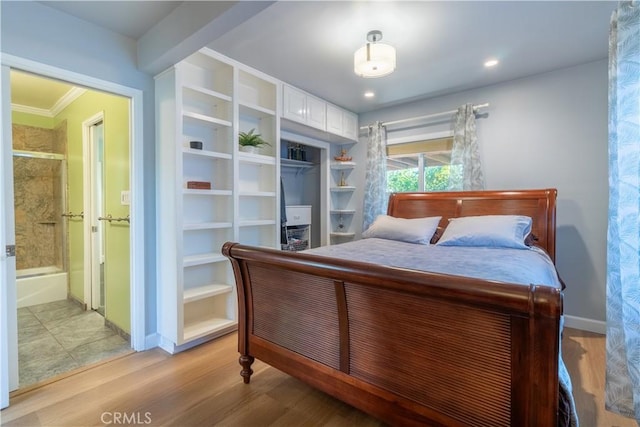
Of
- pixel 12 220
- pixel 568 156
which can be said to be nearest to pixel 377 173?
pixel 568 156

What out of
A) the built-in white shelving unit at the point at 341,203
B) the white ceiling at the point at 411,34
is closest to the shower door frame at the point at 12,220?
the white ceiling at the point at 411,34

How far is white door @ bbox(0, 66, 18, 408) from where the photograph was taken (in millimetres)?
1744

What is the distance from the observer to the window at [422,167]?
3.62 m

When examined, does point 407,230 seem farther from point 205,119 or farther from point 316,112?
point 205,119

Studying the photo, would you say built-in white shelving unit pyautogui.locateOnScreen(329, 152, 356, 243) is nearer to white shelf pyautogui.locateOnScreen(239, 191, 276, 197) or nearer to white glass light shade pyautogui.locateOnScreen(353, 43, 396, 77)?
white shelf pyautogui.locateOnScreen(239, 191, 276, 197)

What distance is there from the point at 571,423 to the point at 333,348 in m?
0.97

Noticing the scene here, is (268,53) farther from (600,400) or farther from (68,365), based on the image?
(600,400)

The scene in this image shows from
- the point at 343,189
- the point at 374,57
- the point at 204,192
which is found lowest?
the point at 204,192

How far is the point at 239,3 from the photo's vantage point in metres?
1.53

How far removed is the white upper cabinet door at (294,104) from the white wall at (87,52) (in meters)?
1.29

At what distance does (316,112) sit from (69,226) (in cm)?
339

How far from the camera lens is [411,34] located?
2275 mm

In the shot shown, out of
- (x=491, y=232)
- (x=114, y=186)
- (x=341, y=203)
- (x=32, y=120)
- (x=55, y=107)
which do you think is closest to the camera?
(x=491, y=232)

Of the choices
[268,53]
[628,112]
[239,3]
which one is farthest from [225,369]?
[628,112]
